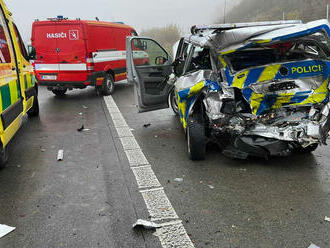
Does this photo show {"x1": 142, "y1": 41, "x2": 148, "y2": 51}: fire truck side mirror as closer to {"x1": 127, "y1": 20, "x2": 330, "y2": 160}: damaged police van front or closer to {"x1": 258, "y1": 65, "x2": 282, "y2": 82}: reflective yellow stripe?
{"x1": 127, "y1": 20, "x2": 330, "y2": 160}: damaged police van front

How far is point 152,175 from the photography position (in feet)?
13.6

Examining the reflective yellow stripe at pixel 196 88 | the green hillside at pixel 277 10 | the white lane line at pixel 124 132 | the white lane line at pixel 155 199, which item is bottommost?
the white lane line at pixel 155 199

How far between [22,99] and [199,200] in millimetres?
3433

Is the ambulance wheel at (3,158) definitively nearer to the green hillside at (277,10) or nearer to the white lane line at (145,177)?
the white lane line at (145,177)

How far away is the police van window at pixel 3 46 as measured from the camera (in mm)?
4367

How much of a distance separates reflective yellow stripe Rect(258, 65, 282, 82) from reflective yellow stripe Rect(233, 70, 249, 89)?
7.7 inches

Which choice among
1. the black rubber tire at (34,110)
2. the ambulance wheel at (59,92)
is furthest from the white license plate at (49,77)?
the black rubber tire at (34,110)

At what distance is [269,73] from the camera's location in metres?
4.20

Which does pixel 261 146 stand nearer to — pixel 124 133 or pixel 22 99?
pixel 124 133

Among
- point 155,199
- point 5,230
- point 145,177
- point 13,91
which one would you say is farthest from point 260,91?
point 13,91

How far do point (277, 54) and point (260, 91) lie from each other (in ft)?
2.07

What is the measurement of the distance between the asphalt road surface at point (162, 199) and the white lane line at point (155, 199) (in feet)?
0.11

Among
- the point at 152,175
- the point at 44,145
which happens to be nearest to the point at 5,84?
the point at 44,145

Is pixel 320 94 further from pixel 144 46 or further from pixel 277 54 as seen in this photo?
pixel 144 46
